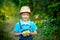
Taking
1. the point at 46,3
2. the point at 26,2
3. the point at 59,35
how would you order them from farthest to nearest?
the point at 26,2
the point at 46,3
the point at 59,35

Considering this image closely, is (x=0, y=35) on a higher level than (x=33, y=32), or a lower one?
lower

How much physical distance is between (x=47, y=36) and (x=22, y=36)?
3.39 meters

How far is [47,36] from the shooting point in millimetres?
9219

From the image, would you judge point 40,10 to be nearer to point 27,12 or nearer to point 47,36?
point 47,36

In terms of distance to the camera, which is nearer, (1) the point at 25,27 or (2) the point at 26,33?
(2) the point at 26,33

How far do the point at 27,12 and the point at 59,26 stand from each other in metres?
3.48

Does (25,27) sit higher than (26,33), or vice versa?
(25,27)

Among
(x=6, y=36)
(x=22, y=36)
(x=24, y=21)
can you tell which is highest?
(x=24, y=21)

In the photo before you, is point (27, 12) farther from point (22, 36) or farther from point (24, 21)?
point (22, 36)

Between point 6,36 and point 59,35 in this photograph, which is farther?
point 6,36

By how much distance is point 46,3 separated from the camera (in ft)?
34.7

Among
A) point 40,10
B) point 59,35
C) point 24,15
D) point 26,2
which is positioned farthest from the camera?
point 26,2

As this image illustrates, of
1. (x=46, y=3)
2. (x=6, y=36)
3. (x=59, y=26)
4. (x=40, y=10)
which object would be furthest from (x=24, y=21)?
(x=6, y=36)

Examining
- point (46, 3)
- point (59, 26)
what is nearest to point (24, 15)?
point (59, 26)
